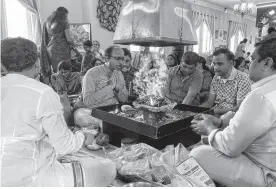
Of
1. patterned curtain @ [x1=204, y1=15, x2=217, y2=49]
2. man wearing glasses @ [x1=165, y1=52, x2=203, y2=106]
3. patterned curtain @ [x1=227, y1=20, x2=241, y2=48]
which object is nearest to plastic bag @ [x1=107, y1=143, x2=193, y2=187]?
man wearing glasses @ [x1=165, y1=52, x2=203, y2=106]

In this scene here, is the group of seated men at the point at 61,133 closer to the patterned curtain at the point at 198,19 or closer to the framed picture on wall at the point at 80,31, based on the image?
the framed picture on wall at the point at 80,31

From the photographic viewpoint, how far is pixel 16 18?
18.1ft

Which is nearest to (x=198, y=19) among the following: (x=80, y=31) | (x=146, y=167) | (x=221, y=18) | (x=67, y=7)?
(x=221, y=18)

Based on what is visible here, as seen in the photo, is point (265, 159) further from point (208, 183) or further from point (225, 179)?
point (208, 183)

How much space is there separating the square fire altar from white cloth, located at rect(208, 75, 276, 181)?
1.77 feet

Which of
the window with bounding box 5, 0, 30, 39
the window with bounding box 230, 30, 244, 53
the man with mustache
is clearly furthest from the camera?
the window with bounding box 230, 30, 244, 53

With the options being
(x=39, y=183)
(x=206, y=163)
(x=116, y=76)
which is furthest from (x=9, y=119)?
(x=116, y=76)

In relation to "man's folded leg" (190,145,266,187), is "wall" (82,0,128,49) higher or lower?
higher

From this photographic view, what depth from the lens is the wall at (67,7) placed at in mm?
5922

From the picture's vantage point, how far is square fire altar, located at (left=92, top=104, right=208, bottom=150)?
198cm

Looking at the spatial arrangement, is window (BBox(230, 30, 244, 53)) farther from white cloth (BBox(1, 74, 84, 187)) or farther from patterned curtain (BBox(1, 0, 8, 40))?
white cloth (BBox(1, 74, 84, 187))

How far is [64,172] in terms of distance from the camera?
1427 millimetres

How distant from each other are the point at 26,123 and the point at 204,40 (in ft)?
36.4

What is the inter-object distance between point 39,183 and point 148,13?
196 centimetres
